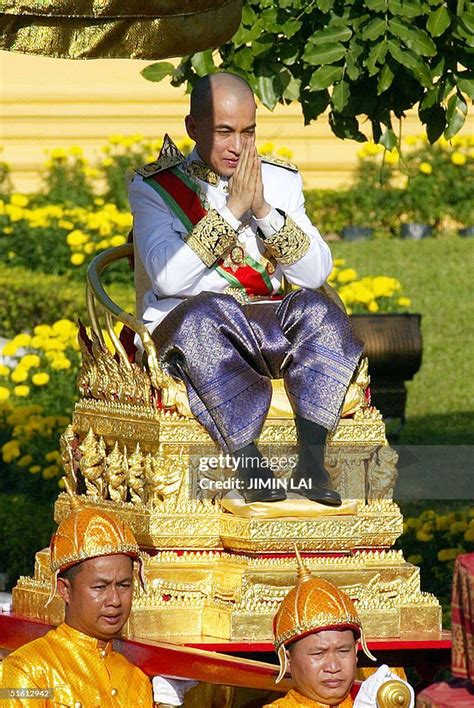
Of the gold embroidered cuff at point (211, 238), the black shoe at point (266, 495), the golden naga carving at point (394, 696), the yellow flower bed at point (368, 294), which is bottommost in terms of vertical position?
the golden naga carving at point (394, 696)

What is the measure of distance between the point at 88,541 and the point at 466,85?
2880 millimetres

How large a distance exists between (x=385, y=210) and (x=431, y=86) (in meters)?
7.63

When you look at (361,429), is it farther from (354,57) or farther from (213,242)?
(354,57)

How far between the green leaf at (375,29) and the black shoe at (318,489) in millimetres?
1828

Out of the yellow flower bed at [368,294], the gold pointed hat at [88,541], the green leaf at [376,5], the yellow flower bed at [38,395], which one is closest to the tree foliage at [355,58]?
the green leaf at [376,5]

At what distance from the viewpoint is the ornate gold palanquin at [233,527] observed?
5973 mm

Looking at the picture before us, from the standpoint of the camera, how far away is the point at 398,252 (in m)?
14.1

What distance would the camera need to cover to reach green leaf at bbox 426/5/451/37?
707cm

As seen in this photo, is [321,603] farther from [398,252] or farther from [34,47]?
[398,252]

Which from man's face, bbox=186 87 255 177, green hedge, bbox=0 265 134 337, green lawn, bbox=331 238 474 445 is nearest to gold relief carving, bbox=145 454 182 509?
man's face, bbox=186 87 255 177

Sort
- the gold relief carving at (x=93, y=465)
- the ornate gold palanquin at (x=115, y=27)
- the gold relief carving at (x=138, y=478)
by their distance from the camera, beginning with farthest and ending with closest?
the gold relief carving at (x=93, y=465)
the gold relief carving at (x=138, y=478)
the ornate gold palanquin at (x=115, y=27)

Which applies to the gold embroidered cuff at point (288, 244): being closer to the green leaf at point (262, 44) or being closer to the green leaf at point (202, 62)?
the green leaf at point (262, 44)

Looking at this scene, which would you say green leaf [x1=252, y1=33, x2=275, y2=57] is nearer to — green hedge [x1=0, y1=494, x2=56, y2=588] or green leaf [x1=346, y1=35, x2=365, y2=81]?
green leaf [x1=346, y1=35, x2=365, y2=81]

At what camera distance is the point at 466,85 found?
24.0 ft
